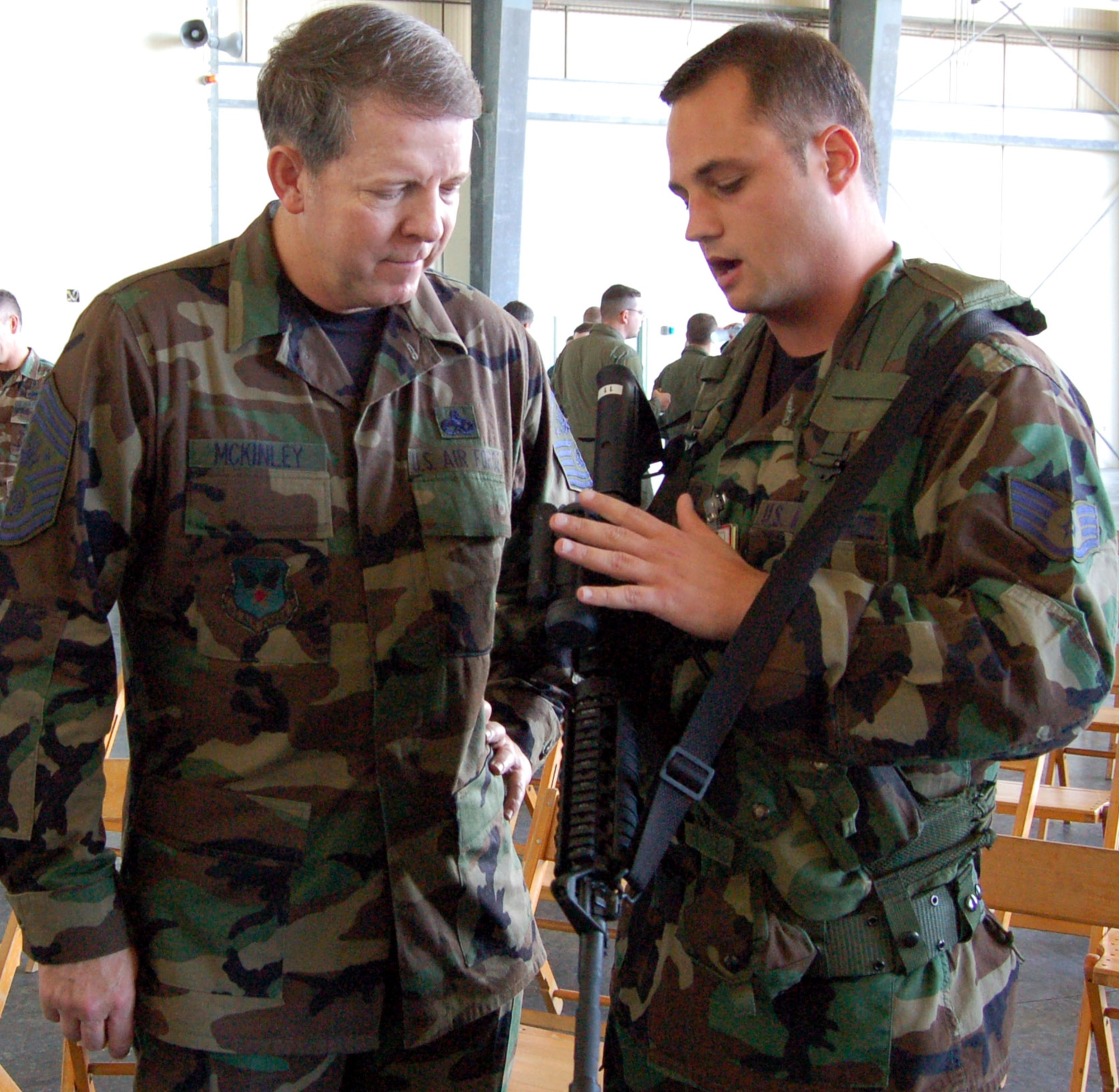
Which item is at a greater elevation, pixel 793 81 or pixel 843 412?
pixel 793 81

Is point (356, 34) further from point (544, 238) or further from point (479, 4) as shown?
point (544, 238)

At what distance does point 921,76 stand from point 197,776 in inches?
537

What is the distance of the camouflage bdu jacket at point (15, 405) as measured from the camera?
4750 mm

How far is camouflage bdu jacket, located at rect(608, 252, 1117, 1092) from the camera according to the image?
100 cm

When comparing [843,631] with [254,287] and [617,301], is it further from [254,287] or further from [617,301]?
[617,301]

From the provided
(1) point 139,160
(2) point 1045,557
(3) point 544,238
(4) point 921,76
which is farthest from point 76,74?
(2) point 1045,557

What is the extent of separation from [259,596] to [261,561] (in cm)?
4

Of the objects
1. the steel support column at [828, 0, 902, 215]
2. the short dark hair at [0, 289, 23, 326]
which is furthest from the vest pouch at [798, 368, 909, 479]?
the steel support column at [828, 0, 902, 215]

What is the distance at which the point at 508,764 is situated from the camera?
4.89ft

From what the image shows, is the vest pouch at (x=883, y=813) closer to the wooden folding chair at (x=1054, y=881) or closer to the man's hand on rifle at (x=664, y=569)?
the man's hand on rifle at (x=664, y=569)

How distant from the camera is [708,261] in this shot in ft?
4.03

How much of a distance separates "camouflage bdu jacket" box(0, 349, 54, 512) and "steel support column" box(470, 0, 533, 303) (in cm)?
366

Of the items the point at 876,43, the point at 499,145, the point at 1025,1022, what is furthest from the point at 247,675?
the point at 499,145

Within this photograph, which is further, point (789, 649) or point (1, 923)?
point (1, 923)
